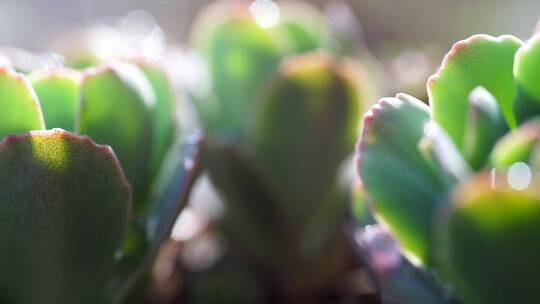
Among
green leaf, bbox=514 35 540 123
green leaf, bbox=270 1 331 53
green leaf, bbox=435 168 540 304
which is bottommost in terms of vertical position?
green leaf, bbox=270 1 331 53

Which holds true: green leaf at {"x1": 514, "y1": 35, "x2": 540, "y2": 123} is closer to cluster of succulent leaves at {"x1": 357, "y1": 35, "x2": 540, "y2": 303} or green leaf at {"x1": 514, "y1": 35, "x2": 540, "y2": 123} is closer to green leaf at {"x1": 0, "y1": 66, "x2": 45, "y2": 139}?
cluster of succulent leaves at {"x1": 357, "y1": 35, "x2": 540, "y2": 303}

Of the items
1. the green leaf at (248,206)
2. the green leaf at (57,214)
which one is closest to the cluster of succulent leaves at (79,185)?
the green leaf at (57,214)

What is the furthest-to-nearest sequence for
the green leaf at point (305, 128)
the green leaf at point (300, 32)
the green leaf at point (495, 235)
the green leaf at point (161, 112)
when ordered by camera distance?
1. the green leaf at point (300, 32)
2. the green leaf at point (305, 128)
3. the green leaf at point (161, 112)
4. the green leaf at point (495, 235)

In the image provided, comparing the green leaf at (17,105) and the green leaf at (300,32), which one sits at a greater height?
the green leaf at (300,32)

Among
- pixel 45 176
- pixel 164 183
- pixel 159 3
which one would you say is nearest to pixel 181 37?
pixel 159 3

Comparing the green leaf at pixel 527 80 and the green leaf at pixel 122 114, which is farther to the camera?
the green leaf at pixel 122 114

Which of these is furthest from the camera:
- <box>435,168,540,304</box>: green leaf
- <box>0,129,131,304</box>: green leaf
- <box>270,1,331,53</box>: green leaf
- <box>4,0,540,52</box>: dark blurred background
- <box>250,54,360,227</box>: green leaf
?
<box>4,0,540,52</box>: dark blurred background

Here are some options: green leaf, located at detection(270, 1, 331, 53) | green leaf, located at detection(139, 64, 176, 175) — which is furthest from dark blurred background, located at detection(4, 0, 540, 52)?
green leaf, located at detection(139, 64, 176, 175)

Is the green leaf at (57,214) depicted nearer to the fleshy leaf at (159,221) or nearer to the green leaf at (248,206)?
the fleshy leaf at (159,221)
